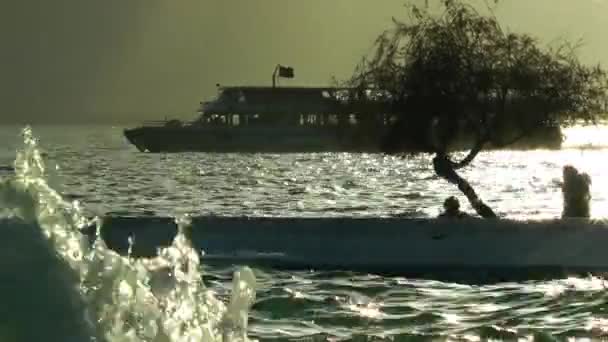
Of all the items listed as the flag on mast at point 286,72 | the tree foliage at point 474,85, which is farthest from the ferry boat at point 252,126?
the tree foliage at point 474,85

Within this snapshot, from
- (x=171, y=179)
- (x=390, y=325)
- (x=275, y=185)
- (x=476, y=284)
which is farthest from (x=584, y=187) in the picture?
(x=171, y=179)

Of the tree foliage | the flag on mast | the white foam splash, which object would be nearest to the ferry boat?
the flag on mast

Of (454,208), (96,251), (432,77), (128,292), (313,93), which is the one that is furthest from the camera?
(313,93)

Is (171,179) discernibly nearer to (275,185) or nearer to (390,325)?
(275,185)

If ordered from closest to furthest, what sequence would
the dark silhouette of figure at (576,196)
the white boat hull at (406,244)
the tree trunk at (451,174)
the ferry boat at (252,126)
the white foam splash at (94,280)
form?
the white foam splash at (94,280) → the white boat hull at (406,244) → the dark silhouette of figure at (576,196) → the tree trunk at (451,174) → the ferry boat at (252,126)

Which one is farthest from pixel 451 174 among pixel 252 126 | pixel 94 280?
pixel 252 126

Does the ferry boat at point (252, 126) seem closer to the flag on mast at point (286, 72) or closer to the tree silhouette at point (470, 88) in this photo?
the flag on mast at point (286, 72)

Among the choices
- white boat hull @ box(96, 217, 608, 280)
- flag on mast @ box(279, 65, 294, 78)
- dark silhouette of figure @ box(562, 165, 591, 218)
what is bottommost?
white boat hull @ box(96, 217, 608, 280)

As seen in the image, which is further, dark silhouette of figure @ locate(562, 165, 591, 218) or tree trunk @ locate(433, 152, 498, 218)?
tree trunk @ locate(433, 152, 498, 218)

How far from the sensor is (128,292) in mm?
4648

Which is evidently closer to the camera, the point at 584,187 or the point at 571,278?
the point at 571,278

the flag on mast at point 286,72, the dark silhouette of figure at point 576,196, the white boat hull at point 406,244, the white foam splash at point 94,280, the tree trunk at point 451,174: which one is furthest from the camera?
the flag on mast at point 286,72

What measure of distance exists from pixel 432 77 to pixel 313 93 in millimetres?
142807

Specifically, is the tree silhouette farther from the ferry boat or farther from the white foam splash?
the ferry boat
